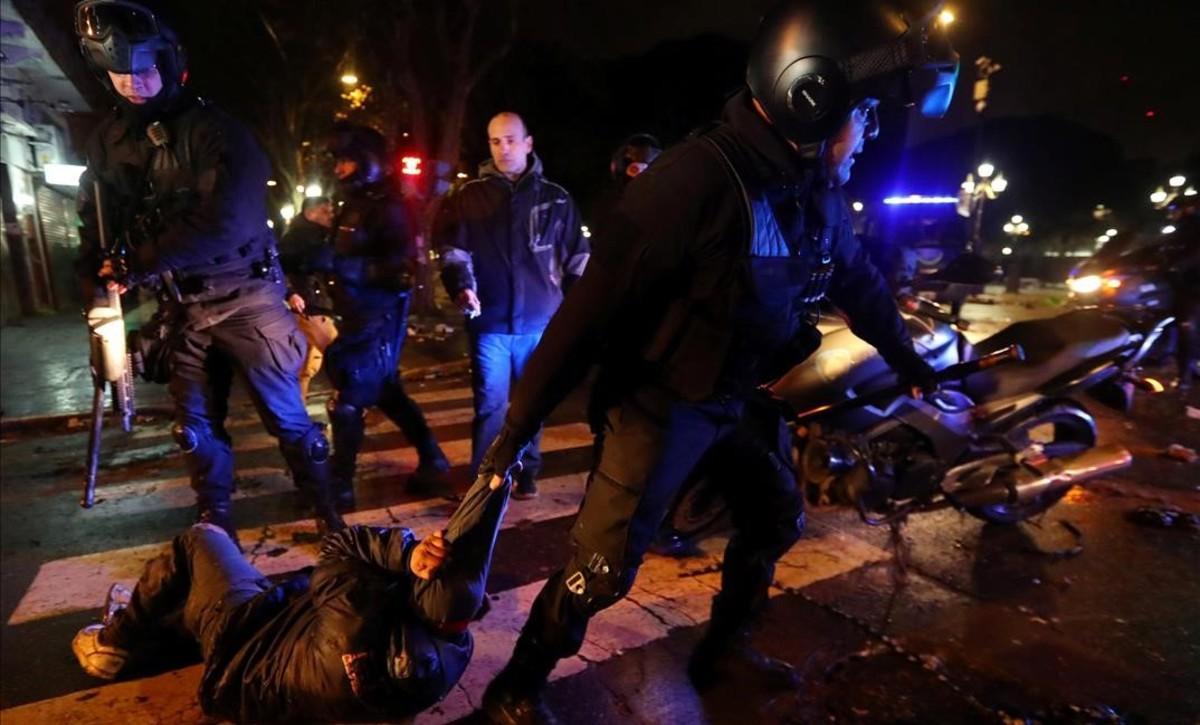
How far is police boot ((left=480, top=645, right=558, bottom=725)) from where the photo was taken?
244 cm

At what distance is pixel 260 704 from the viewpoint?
2238 mm

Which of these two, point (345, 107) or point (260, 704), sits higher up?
point (345, 107)

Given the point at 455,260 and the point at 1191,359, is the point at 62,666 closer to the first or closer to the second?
the point at 455,260

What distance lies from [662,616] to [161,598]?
6.57 feet

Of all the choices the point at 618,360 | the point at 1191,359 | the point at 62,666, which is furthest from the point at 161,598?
the point at 1191,359

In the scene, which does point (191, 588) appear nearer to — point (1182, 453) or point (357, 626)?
point (357, 626)

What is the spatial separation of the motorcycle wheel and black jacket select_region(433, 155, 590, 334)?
2.76 metres

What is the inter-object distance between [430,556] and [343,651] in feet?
1.20

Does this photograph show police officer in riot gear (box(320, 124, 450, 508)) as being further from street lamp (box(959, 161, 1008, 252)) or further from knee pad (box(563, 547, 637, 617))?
street lamp (box(959, 161, 1008, 252))

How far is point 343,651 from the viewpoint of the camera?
210cm

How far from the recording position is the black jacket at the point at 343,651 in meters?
2.10

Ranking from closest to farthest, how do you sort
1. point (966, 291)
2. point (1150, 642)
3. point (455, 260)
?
1. point (1150, 642)
2. point (455, 260)
3. point (966, 291)

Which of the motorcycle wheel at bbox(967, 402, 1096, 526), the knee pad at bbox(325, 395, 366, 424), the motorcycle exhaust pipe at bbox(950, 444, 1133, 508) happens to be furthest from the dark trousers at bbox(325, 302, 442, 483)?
the motorcycle wheel at bbox(967, 402, 1096, 526)

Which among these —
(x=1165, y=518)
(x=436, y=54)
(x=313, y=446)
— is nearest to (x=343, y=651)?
(x=313, y=446)
